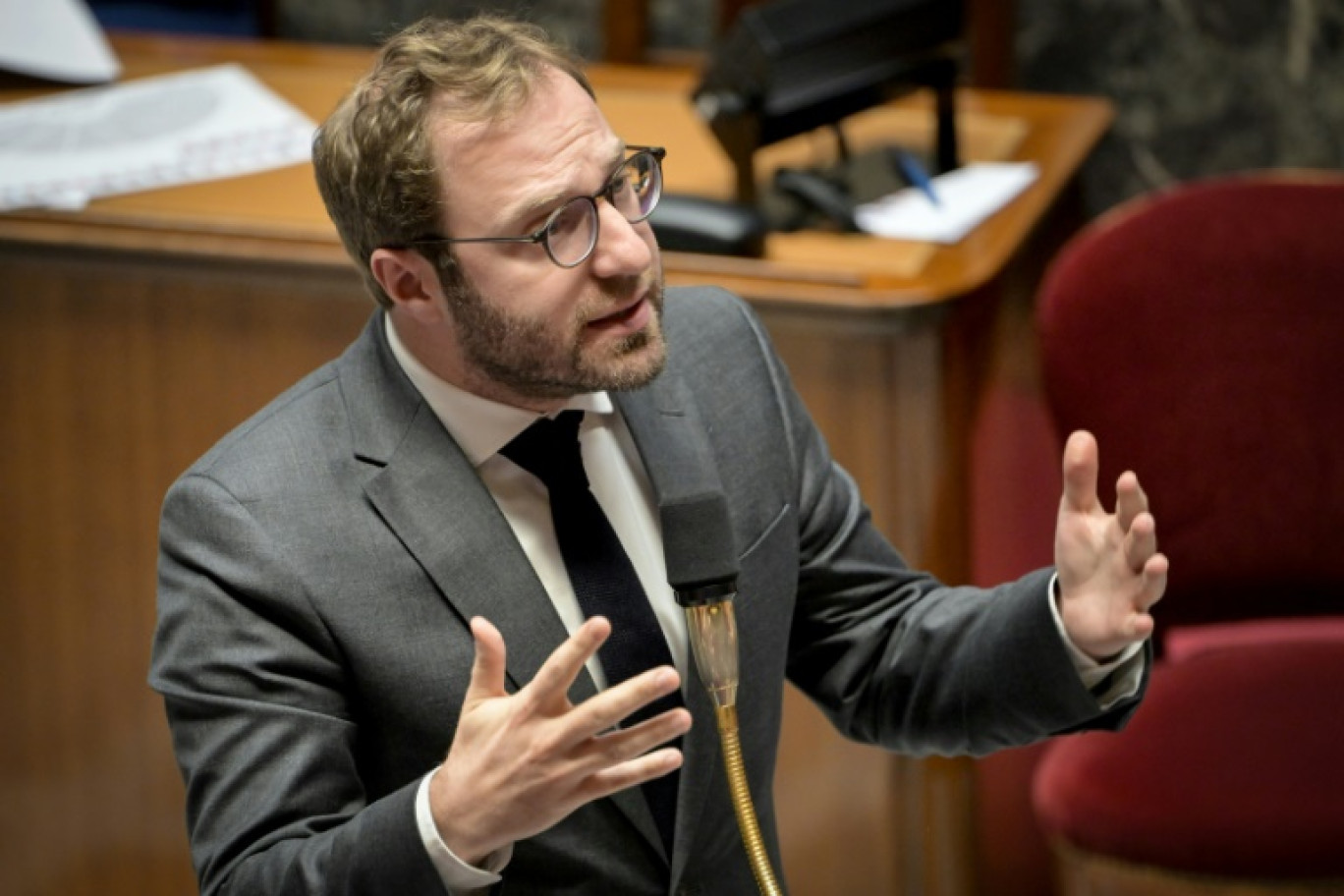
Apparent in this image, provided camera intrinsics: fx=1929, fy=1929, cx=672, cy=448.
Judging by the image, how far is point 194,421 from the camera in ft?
9.00

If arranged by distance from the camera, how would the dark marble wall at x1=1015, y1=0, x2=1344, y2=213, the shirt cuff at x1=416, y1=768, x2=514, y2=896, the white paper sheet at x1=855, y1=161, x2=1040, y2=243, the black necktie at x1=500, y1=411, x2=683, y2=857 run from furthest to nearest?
the dark marble wall at x1=1015, y1=0, x2=1344, y2=213, the white paper sheet at x1=855, y1=161, x2=1040, y2=243, the black necktie at x1=500, y1=411, x2=683, y2=857, the shirt cuff at x1=416, y1=768, x2=514, y2=896

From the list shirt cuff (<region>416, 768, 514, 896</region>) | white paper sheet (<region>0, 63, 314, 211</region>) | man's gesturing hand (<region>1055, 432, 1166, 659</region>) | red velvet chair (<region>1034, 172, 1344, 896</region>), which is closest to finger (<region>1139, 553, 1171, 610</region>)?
man's gesturing hand (<region>1055, 432, 1166, 659</region>)

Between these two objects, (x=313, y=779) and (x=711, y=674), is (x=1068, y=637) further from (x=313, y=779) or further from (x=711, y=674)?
(x=313, y=779)

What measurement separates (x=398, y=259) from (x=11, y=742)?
1.66 m

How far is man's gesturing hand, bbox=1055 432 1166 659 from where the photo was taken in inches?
59.2

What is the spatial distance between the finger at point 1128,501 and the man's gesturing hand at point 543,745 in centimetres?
42

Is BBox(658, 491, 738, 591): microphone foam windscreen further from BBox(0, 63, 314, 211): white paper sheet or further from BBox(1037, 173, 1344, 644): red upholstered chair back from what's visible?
BBox(0, 63, 314, 211): white paper sheet

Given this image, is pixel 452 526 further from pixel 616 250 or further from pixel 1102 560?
pixel 1102 560

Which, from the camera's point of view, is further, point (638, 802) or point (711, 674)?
point (638, 802)

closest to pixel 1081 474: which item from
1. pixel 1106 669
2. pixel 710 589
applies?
pixel 1106 669

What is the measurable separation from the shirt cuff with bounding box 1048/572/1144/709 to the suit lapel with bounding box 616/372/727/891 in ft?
1.00

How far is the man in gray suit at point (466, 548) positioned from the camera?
1485 mm

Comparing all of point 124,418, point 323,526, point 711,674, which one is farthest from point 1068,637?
point 124,418

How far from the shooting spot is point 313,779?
1.48m
